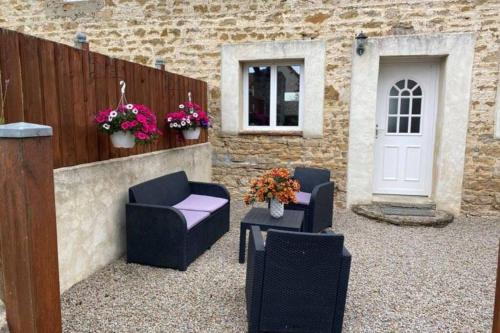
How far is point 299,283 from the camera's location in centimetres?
225

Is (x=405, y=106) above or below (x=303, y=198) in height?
above

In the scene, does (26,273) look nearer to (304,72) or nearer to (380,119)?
(304,72)

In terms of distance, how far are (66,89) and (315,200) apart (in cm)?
287

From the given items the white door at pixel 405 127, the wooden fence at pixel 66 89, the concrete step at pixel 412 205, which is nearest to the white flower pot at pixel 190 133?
the wooden fence at pixel 66 89

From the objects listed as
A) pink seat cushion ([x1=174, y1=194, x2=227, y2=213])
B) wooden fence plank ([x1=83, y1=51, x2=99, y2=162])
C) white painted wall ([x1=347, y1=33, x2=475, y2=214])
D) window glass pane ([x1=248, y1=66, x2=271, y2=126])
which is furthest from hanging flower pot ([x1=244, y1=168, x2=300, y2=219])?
window glass pane ([x1=248, y1=66, x2=271, y2=126])

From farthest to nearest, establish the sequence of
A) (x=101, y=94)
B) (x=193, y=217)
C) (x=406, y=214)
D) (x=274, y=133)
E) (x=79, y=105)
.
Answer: (x=274, y=133) → (x=406, y=214) → (x=193, y=217) → (x=101, y=94) → (x=79, y=105)

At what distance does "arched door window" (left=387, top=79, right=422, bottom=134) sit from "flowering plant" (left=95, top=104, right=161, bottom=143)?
4192 millimetres

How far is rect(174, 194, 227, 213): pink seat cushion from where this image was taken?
407 cm

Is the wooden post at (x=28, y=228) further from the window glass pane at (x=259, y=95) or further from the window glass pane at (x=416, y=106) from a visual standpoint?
the window glass pane at (x=416, y=106)

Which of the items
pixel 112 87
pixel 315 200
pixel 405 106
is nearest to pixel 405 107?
pixel 405 106

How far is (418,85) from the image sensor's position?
19.0ft

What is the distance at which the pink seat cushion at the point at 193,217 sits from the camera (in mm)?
3538

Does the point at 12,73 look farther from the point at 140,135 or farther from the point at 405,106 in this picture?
the point at 405,106

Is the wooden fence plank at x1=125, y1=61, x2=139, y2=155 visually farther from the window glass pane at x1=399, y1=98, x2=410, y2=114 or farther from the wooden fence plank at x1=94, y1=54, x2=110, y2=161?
the window glass pane at x1=399, y1=98, x2=410, y2=114
